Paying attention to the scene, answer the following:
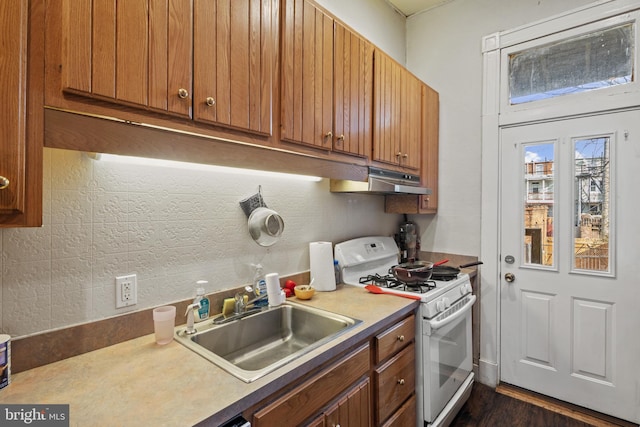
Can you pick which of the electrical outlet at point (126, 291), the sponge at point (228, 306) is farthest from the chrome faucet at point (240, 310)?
the electrical outlet at point (126, 291)

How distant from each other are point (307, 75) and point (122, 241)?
3.35 ft

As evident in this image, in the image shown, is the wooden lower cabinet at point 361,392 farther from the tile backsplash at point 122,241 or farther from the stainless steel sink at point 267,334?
the tile backsplash at point 122,241

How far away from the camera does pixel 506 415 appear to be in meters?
2.05

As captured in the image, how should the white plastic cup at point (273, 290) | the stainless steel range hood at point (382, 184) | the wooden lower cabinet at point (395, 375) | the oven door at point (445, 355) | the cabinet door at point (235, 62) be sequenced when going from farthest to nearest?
the stainless steel range hood at point (382, 184), the oven door at point (445, 355), the white plastic cup at point (273, 290), the wooden lower cabinet at point (395, 375), the cabinet door at point (235, 62)

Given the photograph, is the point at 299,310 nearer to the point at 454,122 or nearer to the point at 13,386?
the point at 13,386

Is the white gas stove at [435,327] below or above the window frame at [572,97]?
below

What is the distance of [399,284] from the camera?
1932 millimetres

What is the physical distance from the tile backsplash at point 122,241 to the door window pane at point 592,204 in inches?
75.4

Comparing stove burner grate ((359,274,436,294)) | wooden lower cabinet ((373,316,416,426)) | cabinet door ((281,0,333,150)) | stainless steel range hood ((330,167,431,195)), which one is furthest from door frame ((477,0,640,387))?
cabinet door ((281,0,333,150))

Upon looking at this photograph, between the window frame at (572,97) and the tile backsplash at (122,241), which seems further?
the window frame at (572,97)

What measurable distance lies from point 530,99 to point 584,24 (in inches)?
20.0

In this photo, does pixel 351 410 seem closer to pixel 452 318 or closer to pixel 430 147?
pixel 452 318

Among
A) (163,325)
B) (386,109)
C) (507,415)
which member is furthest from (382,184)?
(507,415)

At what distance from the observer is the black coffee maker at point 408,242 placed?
2.69 metres
